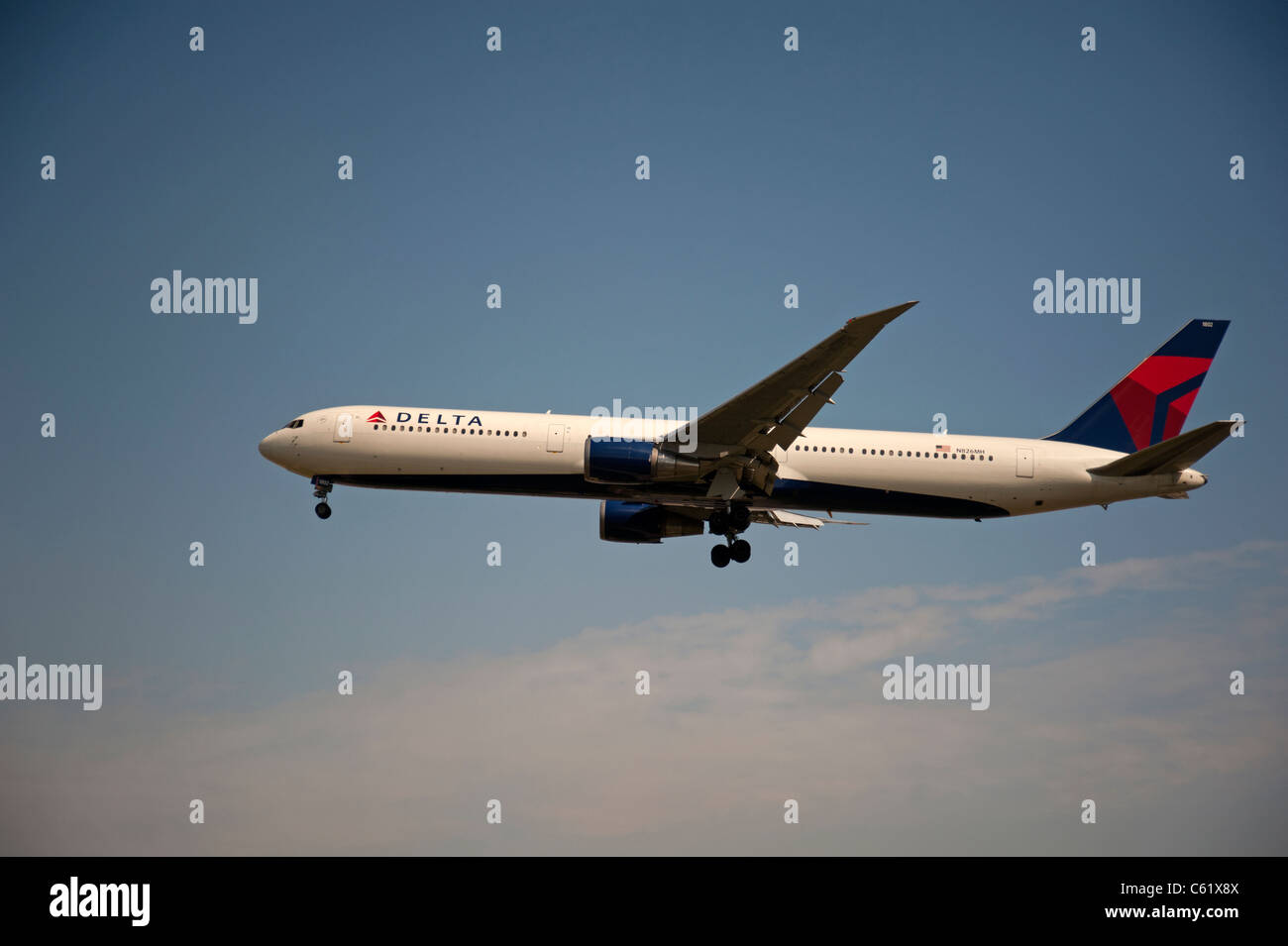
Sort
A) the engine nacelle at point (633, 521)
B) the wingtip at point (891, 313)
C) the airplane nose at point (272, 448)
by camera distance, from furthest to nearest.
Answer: the engine nacelle at point (633, 521) < the airplane nose at point (272, 448) < the wingtip at point (891, 313)

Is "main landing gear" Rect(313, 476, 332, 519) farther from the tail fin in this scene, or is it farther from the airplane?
the tail fin

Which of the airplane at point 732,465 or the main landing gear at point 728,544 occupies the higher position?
the airplane at point 732,465

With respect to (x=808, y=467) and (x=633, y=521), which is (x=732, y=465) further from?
(x=633, y=521)

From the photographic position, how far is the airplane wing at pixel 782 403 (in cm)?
2775

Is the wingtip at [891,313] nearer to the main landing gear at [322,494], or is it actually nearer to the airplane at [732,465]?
the airplane at [732,465]

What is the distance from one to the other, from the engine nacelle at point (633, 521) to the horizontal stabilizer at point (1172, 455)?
13575 millimetres

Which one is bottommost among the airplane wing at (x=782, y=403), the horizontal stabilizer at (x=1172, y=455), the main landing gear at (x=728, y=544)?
the main landing gear at (x=728, y=544)

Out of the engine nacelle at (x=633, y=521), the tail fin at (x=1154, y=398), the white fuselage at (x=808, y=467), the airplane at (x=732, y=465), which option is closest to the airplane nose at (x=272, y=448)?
the airplane at (x=732, y=465)

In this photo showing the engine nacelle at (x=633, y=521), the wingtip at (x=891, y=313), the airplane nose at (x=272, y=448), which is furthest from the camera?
the engine nacelle at (x=633, y=521)

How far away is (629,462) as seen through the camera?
31.1 m
